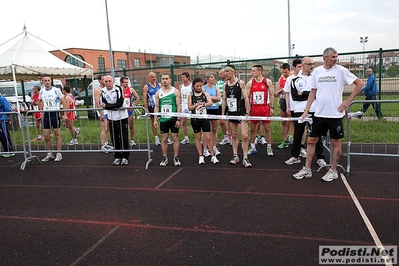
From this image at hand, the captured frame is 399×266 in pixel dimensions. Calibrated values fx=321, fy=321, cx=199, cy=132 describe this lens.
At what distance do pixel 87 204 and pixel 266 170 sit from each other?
3.31 m

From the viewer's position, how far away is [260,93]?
696 centimetres

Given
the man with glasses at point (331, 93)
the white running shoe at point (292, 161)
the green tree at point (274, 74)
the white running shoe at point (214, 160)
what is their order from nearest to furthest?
the man with glasses at point (331, 93), the white running shoe at point (292, 161), the white running shoe at point (214, 160), the green tree at point (274, 74)

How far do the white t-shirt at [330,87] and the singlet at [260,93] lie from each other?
6.16 feet

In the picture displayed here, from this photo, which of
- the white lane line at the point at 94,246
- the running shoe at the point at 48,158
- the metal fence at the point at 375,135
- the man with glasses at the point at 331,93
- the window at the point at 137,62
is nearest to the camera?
the white lane line at the point at 94,246

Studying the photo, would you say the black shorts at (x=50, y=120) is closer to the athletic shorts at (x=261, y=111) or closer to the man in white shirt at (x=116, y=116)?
the man in white shirt at (x=116, y=116)

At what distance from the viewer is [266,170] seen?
20.4 ft

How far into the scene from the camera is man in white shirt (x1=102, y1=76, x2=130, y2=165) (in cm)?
710

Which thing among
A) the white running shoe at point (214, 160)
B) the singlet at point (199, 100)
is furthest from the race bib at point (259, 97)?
the white running shoe at point (214, 160)

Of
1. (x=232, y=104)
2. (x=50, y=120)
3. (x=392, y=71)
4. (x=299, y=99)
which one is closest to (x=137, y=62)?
(x=392, y=71)

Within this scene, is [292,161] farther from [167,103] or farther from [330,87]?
[167,103]

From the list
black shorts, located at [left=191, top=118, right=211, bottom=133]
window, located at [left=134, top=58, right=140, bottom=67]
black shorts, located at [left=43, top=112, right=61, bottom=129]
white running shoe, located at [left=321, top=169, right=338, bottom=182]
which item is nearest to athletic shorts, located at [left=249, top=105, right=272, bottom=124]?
black shorts, located at [left=191, top=118, right=211, bottom=133]

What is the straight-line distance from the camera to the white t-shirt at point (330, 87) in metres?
4.91

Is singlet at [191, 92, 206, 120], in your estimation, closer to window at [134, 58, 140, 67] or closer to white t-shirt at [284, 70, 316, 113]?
white t-shirt at [284, 70, 316, 113]

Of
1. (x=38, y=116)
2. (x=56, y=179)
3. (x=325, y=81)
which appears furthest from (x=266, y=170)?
(x=38, y=116)
